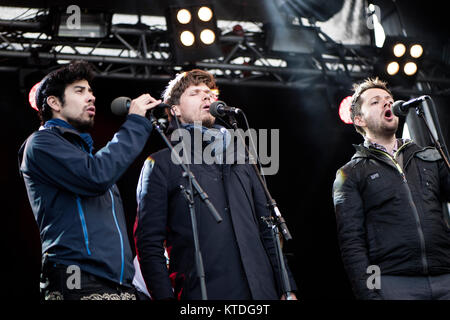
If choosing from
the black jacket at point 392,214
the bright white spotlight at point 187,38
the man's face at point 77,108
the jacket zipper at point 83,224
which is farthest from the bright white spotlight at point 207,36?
the jacket zipper at point 83,224

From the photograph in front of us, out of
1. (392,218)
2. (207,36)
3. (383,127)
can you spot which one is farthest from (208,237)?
(207,36)

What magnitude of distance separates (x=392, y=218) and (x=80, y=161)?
1821 millimetres

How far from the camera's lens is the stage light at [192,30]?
6.27 metres

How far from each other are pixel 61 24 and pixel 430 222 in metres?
4.39

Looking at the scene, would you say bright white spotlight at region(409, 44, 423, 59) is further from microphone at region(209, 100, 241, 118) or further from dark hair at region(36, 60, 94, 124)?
dark hair at region(36, 60, 94, 124)

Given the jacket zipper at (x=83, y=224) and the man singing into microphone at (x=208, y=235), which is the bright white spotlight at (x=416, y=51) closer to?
the man singing into microphone at (x=208, y=235)

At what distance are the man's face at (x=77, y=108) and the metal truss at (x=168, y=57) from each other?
3.37 meters

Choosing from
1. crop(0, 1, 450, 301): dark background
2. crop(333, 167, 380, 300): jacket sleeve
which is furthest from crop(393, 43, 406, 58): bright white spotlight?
crop(333, 167, 380, 300): jacket sleeve

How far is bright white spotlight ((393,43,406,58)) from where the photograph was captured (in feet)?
23.0

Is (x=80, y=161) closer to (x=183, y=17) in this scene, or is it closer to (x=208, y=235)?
(x=208, y=235)

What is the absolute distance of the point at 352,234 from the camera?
3.52 m
